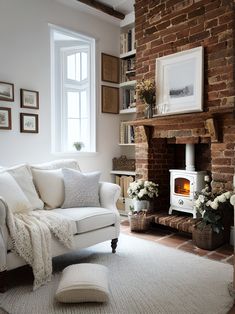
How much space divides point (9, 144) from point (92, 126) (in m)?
1.38

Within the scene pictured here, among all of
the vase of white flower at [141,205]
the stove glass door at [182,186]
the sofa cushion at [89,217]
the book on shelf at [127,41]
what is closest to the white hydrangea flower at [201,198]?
the stove glass door at [182,186]

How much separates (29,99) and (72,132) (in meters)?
0.92

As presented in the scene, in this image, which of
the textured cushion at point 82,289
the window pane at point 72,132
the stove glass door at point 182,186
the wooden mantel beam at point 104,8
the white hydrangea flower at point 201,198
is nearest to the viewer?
the textured cushion at point 82,289

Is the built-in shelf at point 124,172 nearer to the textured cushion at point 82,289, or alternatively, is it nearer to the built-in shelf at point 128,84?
the built-in shelf at point 128,84

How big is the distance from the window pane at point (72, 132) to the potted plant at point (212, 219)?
2.09 metres

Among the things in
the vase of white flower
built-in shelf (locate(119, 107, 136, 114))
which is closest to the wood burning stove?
the vase of white flower

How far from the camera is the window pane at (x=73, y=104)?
439cm

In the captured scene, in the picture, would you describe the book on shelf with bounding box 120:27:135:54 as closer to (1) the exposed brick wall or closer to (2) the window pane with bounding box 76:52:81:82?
(1) the exposed brick wall

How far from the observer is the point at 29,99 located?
3.71 metres

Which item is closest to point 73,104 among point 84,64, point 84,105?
point 84,105

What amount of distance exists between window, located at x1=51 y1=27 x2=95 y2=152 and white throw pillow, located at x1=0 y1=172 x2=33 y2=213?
4.85ft

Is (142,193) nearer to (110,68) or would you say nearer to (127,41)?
(110,68)

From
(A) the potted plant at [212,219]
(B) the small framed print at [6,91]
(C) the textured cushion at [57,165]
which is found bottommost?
(A) the potted plant at [212,219]

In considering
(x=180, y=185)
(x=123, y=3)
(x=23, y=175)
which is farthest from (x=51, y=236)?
(x=123, y=3)
